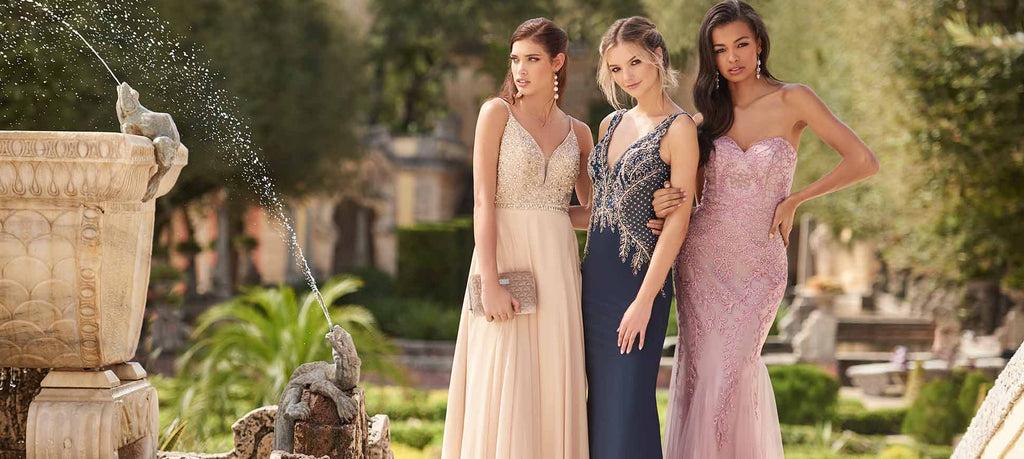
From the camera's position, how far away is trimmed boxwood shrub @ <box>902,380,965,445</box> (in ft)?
32.6

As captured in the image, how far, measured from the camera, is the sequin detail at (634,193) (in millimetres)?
3350

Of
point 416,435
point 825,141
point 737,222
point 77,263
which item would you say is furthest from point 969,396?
point 77,263

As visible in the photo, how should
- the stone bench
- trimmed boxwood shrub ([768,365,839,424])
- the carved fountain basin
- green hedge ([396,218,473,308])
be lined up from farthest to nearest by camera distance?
green hedge ([396,218,473,308]), the stone bench, trimmed boxwood shrub ([768,365,839,424]), the carved fountain basin

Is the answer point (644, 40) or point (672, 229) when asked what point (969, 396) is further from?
point (644, 40)

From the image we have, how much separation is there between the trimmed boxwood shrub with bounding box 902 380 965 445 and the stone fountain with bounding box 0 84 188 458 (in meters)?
8.93

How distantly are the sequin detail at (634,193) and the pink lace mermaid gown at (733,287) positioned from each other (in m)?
0.35

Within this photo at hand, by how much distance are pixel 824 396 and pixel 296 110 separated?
11332mm

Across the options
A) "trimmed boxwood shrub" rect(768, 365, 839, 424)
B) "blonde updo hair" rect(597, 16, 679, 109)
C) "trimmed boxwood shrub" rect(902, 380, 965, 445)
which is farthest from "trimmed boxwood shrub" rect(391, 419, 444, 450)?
"blonde updo hair" rect(597, 16, 679, 109)

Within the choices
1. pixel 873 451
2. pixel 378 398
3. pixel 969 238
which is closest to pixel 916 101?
pixel 969 238

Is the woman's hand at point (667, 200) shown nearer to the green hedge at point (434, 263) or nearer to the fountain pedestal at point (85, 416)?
the fountain pedestal at point (85, 416)

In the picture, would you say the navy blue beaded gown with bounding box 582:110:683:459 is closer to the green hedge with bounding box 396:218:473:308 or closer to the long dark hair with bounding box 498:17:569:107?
the long dark hair with bounding box 498:17:569:107

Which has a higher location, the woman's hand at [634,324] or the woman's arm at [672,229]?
the woman's arm at [672,229]

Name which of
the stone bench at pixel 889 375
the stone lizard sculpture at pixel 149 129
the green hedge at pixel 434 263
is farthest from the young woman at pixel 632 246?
the green hedge at pixel 434 263

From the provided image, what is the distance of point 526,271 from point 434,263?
50.3 feet
